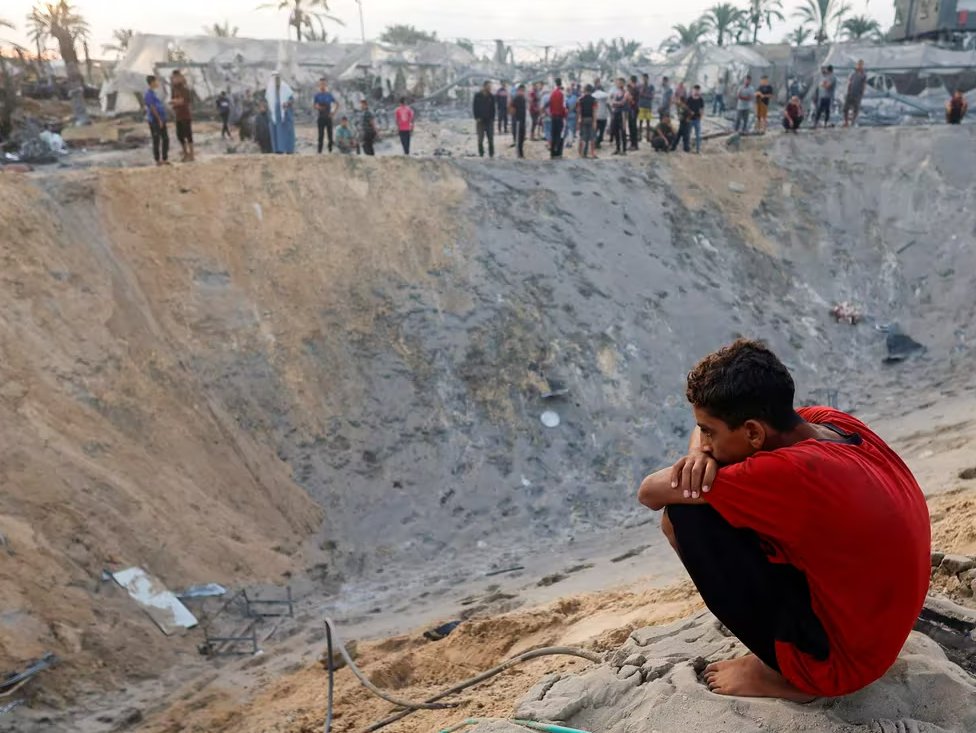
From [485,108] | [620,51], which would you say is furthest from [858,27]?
[485,108]

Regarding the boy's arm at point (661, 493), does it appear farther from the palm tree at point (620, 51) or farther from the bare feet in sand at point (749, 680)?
the palm tree at point (620, 51)

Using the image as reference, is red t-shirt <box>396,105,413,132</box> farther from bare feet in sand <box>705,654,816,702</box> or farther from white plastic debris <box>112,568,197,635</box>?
bare feet in sand <box>705,654,816,702</box>

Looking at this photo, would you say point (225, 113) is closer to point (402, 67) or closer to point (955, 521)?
point (402, 67)

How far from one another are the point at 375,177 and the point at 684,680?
9.55 m

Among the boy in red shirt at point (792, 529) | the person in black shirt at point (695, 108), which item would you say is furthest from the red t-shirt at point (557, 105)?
the boy in red shirt at point (792, 529)

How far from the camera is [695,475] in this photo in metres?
2.39

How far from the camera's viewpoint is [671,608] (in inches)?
167

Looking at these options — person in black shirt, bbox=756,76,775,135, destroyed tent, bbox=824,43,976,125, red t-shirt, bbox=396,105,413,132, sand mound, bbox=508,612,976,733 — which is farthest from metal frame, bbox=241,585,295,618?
destroyed tent, bbox=824,43,976,125

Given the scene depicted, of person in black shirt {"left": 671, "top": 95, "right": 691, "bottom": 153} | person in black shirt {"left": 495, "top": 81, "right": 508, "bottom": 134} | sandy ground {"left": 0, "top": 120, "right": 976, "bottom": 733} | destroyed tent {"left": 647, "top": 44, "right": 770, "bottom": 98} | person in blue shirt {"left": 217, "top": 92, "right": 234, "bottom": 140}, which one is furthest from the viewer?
destroyed tent {"left": 647, "top": 44, "right": 770, "bottom": 98}

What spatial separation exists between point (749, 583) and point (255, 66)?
2334 cm

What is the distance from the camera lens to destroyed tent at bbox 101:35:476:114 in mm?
21422

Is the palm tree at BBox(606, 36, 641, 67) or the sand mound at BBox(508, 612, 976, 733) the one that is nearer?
the sand mound at BBox(508, 612, 976, 733)

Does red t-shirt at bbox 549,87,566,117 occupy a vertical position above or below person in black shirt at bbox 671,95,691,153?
above

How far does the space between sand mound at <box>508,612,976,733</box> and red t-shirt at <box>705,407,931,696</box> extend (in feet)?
0.37
